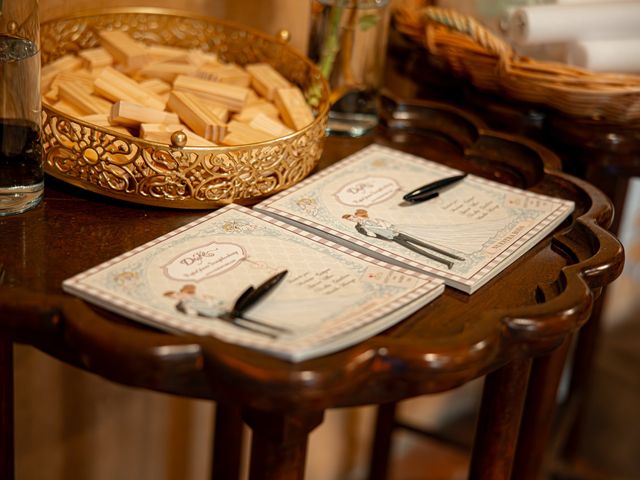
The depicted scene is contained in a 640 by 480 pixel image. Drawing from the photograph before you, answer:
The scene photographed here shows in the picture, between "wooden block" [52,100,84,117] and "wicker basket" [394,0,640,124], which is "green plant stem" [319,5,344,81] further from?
"wooden block" [52,100,84,117]

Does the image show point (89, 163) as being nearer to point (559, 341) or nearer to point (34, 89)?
point (34, 89)

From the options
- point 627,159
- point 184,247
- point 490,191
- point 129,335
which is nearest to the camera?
point 129,335

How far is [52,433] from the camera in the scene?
117 centimetres

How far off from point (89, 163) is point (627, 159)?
21.8 inches

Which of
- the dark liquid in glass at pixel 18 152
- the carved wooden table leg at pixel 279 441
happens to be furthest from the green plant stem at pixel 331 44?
the carved wooden table leg at pixel 279 441

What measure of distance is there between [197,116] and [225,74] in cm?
13

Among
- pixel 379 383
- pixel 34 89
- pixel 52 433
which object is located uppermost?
pixel 34 89

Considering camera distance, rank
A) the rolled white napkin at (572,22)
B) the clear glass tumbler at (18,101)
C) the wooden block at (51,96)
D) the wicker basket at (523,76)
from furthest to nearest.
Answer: the rolled white napkin at (572,22), the wicker basket at (523,76), the wooden block at (51,96), the clear glass tumbler at (18,101)

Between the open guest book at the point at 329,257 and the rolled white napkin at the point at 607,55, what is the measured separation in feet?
0.85

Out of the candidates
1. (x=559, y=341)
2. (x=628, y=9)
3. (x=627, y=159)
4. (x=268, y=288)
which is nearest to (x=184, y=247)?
(x=268, y=288)

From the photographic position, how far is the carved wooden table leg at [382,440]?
4.47ft

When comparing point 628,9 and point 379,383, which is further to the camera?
point 628,9

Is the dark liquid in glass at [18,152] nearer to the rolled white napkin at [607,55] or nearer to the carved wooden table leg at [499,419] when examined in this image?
the carved wooden table leg at [499,419]

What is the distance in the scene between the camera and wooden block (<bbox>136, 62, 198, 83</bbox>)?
0.87 metres
